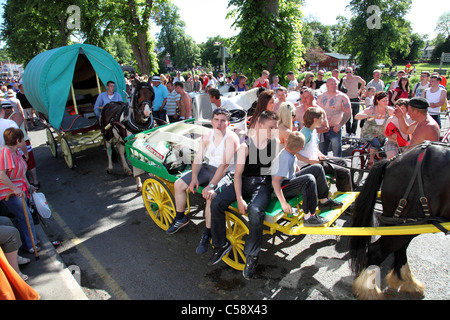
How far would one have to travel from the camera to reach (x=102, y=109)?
7098 mm

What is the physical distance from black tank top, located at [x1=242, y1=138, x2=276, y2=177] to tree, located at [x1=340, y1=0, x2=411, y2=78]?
3106 centimetres

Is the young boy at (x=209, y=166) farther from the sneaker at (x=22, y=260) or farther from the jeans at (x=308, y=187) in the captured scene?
the sneaker at (x=22, y=260)

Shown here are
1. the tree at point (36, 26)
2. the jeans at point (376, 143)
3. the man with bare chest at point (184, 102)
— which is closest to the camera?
the jeans at point (376, 143)

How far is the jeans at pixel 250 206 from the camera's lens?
10.4 feet

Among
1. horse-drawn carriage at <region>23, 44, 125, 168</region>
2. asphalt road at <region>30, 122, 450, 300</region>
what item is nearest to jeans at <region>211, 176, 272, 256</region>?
asphalt road at <region>30, 122, 450, 300</region>

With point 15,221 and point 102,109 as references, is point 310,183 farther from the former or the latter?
point 102,109

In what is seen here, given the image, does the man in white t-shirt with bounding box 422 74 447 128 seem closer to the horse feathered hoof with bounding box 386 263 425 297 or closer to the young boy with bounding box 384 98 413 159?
the young boy with bounding box 384 98 413 159

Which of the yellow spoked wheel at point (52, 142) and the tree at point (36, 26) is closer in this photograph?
the yellow spoked wheel at point (52, 142)

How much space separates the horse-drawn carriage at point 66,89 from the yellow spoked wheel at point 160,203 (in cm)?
340

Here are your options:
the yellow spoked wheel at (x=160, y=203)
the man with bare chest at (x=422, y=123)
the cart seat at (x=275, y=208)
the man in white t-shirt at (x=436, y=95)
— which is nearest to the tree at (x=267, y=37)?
the man in white t-shirt at (x=436, y=95)

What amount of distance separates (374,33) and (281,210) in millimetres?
33881

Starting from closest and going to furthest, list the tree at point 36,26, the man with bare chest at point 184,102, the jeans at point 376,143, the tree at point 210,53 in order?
the jeans at point 376,143, the man with bare chest at point 184,102, the tree at point 36,26, the tree at point 210,53

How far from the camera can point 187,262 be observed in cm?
382
